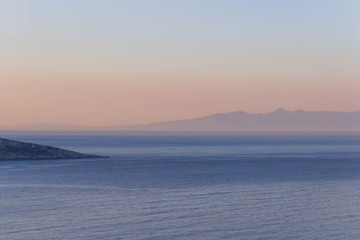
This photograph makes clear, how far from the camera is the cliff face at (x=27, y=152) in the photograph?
8875 centimetres

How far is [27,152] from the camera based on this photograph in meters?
90.8

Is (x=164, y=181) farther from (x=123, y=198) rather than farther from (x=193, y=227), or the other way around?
(x=193, y=227)

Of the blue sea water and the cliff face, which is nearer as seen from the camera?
the blue sea water

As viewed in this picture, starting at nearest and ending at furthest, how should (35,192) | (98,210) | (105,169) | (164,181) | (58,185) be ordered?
(98,210), (35,192), (58,185), (164,181), (105,169)

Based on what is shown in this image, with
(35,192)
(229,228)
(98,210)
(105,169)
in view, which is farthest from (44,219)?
(105,169)

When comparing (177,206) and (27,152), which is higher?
(27,152)

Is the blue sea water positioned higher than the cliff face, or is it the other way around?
the cliff face

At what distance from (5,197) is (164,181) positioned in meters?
17.0

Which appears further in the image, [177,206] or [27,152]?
[27,152]

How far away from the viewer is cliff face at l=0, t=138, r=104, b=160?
8875 centimetres

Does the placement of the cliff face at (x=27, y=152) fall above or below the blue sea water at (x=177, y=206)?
above

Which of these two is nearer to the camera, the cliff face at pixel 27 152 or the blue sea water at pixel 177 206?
the blue sea water at pixel 177 206

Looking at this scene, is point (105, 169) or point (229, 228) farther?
point (105, 169)

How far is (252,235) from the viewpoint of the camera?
2925 centimetres
